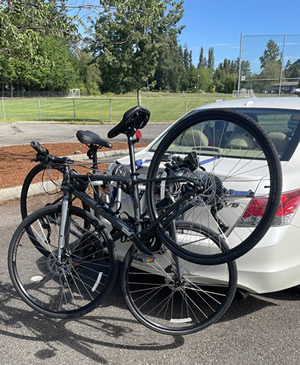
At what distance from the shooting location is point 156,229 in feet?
8.18

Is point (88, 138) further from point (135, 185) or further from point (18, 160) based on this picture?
point (18, 160)

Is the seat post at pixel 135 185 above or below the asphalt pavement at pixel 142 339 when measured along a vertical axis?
above

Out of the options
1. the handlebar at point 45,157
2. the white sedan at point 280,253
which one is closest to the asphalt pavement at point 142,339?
the white sedan at point 280,253

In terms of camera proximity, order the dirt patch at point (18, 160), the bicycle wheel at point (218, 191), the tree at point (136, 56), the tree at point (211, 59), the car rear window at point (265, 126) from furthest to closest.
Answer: the tree at point (211, 59), the tree at point (136, 56), the dirt patch at point (18, 160), the car rear window at point (265, 126), the bicycle wheel at point (218, 191)

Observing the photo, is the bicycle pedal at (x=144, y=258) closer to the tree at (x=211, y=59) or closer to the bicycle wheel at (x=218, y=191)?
the bicycle wheel at (x=218, y=191)

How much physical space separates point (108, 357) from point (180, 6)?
79.9 ft

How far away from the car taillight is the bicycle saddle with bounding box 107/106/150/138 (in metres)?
0.96

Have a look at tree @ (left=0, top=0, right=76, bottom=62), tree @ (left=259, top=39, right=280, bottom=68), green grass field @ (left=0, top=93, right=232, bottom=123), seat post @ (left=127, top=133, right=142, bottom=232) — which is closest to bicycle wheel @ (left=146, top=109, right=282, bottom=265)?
seat post @ (left=127, top=133, right=142, bottom=232)

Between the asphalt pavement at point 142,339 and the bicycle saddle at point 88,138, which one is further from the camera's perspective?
the bicycle saddle at point 88,138

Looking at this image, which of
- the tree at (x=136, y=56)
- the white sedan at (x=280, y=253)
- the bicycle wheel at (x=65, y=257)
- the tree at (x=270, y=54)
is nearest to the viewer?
the white sedan at (x=280, y=253)

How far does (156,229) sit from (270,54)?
15279mm

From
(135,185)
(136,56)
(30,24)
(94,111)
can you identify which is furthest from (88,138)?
(94,111)

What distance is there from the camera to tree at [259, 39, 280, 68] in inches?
609

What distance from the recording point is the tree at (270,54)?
609 inches
